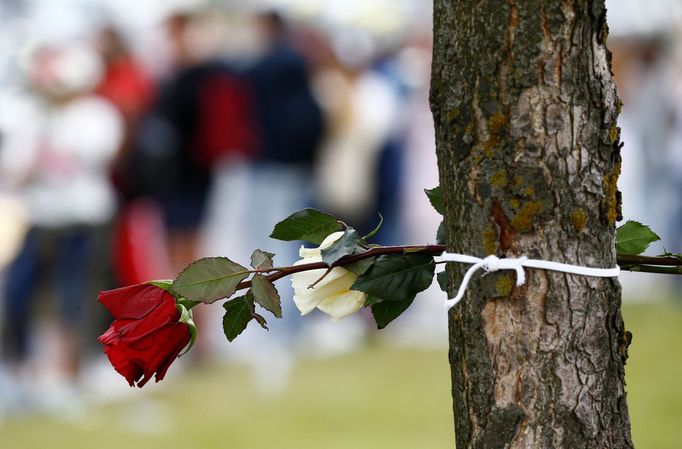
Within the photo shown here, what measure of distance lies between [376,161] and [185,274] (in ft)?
23.1

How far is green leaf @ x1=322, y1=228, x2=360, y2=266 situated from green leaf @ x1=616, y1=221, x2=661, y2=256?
1.27ft

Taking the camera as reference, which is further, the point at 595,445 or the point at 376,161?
the point at 376,161

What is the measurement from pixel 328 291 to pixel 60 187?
5146mm

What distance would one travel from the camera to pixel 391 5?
10.9 meters

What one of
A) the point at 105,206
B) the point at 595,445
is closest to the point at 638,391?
the point at 105,206

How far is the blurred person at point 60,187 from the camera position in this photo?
6562mm

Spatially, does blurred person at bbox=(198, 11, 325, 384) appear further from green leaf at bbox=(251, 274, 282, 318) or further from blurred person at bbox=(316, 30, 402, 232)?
green leaf at bbox=(251, 274, 282, 318)

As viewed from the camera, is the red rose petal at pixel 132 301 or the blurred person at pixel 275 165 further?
the blurred person at pixel 275 165

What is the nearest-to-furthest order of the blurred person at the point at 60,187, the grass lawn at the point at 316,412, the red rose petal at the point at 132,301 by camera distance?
the red rose petal at the point at 132,301
the grass lawn at the point at 316,412
the blurred person at the point at 60,187

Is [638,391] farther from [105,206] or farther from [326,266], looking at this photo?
[326,266]

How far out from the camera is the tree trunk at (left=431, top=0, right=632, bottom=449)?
4.77 feet

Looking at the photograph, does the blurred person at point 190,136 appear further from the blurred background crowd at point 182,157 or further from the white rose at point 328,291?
the white rose at point 328,291

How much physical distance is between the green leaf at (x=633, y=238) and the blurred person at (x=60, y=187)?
5.13 metres

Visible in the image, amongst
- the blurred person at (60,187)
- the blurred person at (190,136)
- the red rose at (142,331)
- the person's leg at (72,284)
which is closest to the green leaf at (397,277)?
the red rose at (142,331)
